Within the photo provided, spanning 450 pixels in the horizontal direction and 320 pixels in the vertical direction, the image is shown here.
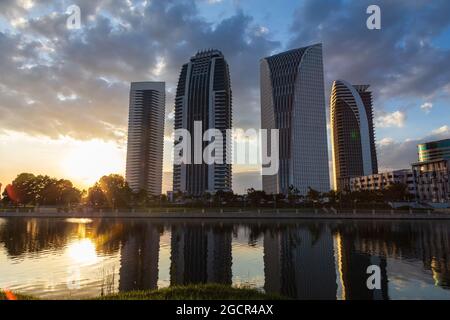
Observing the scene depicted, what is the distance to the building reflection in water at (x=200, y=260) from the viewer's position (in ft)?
80.9

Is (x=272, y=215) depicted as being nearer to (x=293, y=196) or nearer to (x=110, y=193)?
(x=293, y=196)

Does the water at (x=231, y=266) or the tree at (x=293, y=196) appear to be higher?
the tree at (x=293, y=196)

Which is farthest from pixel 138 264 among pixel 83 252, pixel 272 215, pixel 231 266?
pixel 272 215

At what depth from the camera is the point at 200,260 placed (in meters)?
31.6

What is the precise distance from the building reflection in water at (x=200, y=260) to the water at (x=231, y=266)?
80mm

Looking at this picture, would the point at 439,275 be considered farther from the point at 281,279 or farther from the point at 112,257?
the point at 112,257

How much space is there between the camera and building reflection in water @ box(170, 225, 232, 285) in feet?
80.9

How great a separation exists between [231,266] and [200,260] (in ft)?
13.3

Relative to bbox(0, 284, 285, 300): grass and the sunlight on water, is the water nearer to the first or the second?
the sunlight on water

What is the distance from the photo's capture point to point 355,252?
3500 cm

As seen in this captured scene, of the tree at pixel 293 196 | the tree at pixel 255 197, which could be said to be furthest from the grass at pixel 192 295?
the tree at pixel 293 196

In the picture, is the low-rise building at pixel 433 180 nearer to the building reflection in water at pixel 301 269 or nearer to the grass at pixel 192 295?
the building reflection in water at pixel 301 269
